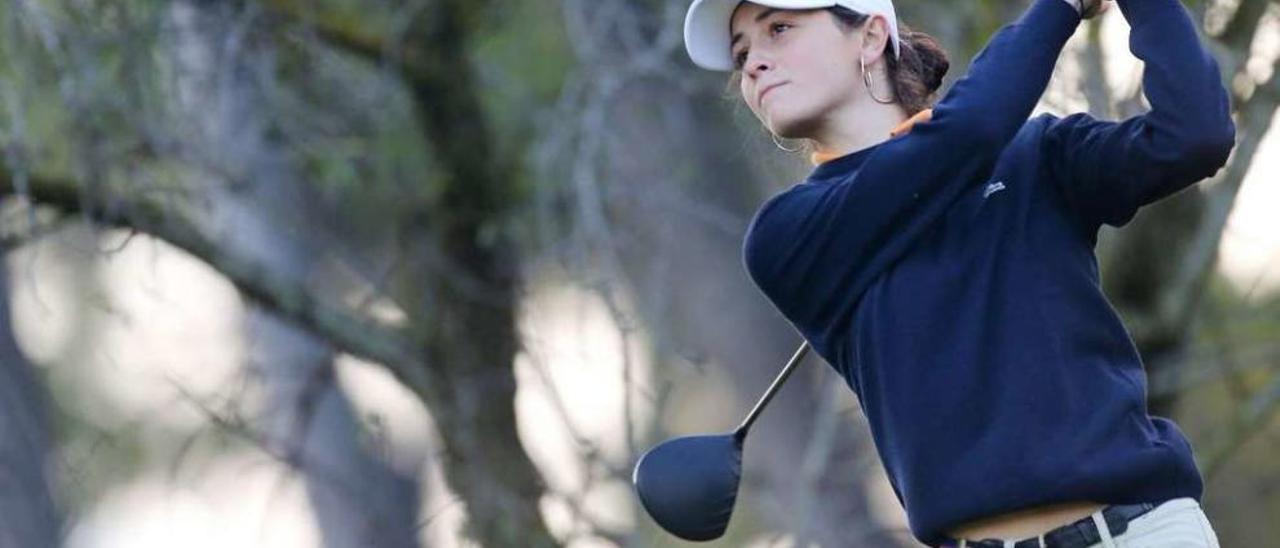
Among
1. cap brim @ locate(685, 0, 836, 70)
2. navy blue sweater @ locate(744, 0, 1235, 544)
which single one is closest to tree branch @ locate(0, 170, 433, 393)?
cap brim @ locate(685, 0, 836, 70)

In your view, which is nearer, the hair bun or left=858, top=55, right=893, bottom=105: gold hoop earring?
left=858, top=55, right=893, bottom=105: gold hoop earring

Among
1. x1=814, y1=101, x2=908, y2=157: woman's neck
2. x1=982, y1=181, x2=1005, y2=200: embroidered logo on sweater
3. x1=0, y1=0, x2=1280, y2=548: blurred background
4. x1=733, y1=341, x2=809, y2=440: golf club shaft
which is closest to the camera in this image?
x1=982, y1=181, x2=1005, y2=200: embroidered logo on sweater

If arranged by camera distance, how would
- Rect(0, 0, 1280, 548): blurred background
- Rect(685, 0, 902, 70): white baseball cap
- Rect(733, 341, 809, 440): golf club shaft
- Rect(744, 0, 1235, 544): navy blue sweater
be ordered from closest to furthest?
Rect(744, 0, 1235, 544): navy blue sweater < Rect(685, 0, 902, 70): white baseball cap < Rect(733, 341, 809, 440): golf club shaft < Rect(0, 0, 1280, 548): blurred background

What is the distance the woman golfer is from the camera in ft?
10.6

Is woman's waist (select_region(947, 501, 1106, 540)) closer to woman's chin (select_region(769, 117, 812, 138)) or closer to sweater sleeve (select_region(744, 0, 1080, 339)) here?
sweater sleeve (select_region(744, 0, 1080, 339))

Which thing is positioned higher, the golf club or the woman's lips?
the woman's lips

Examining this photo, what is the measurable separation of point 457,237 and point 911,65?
4.22 m

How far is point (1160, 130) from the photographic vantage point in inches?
128

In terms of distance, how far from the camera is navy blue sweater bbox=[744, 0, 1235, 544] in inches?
127

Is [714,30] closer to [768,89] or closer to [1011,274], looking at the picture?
[768,89]

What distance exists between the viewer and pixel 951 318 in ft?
10.8

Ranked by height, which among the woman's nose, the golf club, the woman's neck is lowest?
the golf club

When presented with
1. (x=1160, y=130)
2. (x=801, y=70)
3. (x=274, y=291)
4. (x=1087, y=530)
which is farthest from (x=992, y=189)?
(x=274, y=291)

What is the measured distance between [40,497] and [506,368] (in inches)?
128
